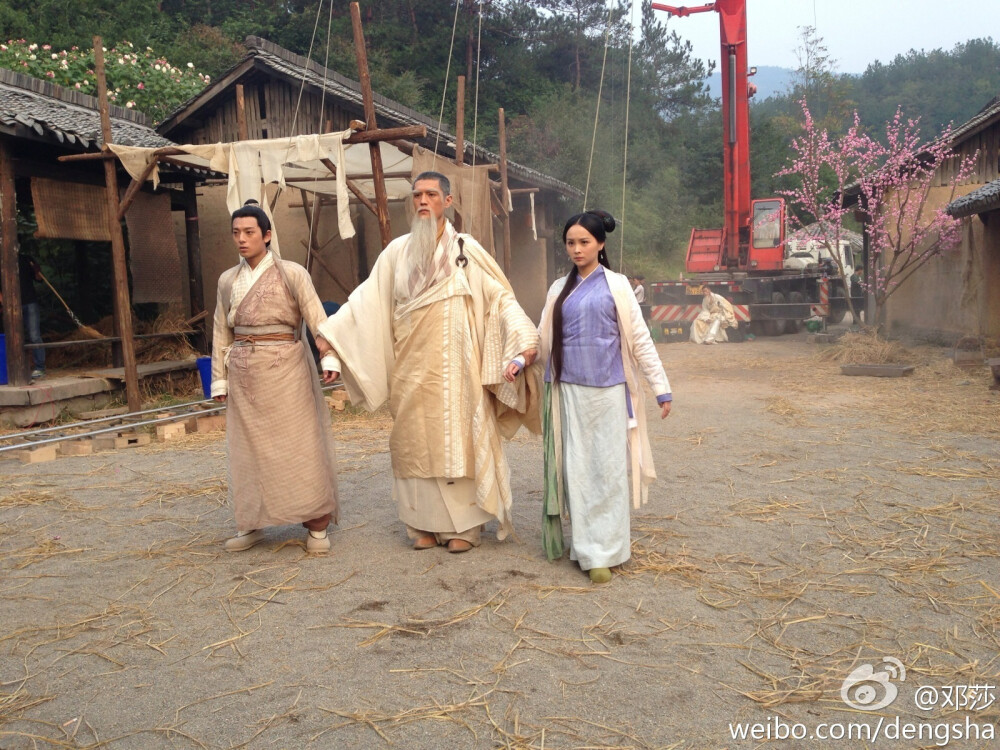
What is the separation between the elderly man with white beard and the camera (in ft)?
13.6

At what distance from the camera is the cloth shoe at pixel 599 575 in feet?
12.0

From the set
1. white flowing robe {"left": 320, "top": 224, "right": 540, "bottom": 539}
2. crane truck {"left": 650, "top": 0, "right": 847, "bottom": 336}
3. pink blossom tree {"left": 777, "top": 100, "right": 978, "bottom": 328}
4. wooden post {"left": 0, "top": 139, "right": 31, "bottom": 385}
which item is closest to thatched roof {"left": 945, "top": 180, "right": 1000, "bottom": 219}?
pink blossom tree {"left": 777, "top": 100, "right": 978, "bottom": 328}

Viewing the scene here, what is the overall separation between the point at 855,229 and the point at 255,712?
40.7m

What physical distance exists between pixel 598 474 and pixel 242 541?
5.88ft

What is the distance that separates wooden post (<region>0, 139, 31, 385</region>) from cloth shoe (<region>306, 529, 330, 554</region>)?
18.7ft

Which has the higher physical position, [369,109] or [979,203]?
[369,109]

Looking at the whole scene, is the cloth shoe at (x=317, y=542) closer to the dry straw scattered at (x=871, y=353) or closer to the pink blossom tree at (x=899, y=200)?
the dry straw scattered at (x=871, y=353)

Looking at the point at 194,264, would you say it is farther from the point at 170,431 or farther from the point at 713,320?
the point at 713,320

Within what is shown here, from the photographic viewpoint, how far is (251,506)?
13.6ft

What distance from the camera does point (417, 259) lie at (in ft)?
13.8

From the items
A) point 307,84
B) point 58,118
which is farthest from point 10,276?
point 307,84

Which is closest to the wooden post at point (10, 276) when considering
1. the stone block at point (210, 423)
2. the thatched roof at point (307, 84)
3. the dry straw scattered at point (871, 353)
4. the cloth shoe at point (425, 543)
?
the stone block at point (210, 423)

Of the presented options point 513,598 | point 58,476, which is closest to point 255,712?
point 513,598

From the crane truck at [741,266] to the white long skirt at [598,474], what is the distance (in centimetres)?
1322
